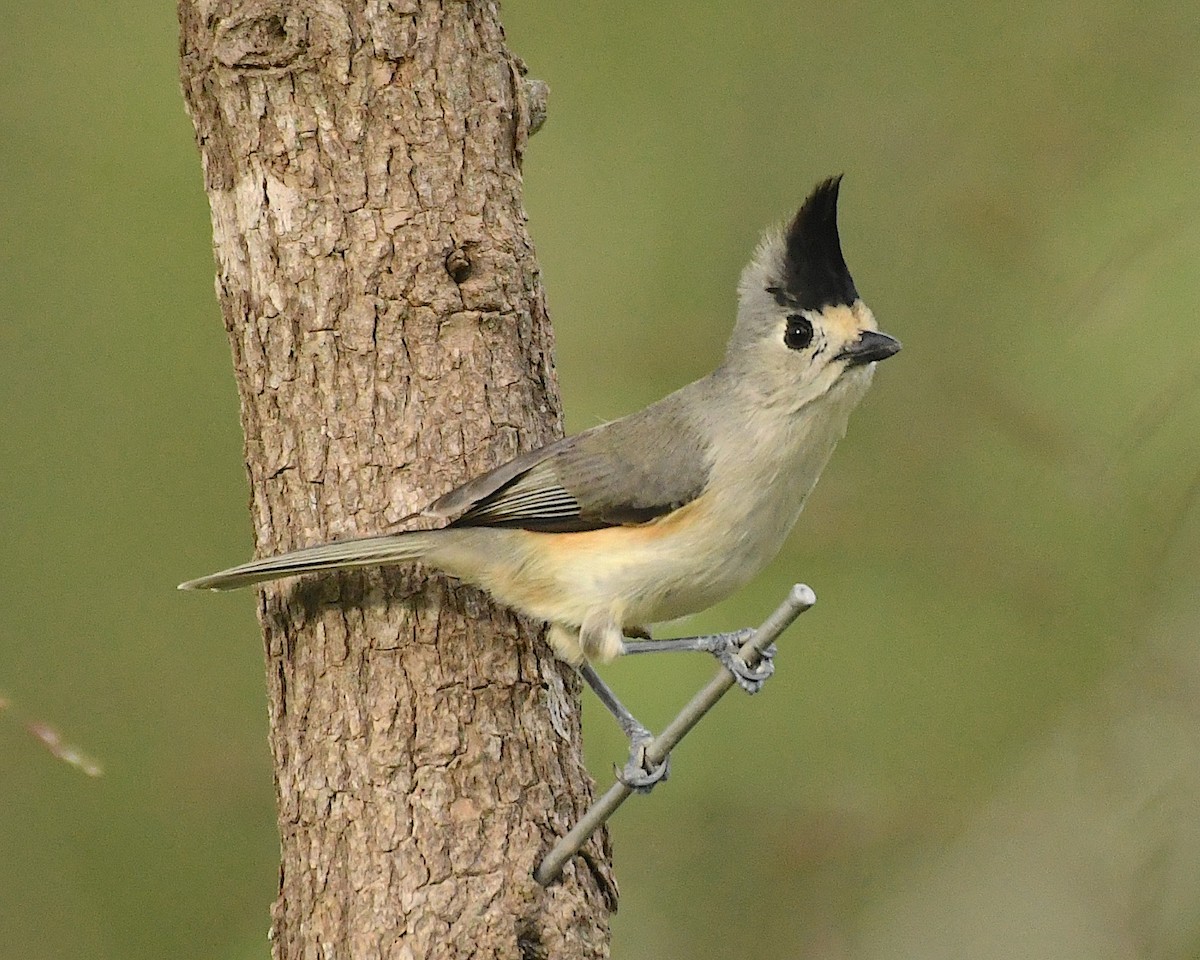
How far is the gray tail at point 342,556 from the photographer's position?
2.90 metres

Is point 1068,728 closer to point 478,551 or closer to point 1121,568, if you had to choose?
point 1121,568

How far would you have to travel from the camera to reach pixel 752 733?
4.63 metres

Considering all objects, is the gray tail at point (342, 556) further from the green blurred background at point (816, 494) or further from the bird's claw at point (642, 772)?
the green blurred background at point (816, 494)

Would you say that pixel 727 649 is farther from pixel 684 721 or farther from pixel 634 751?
pixel 684 721

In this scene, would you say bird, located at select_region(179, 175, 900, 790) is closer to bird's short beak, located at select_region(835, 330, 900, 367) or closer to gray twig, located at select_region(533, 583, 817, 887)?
bird's short beak, located at select_region(835, 330, 900, 367)

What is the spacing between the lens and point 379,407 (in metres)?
3.09

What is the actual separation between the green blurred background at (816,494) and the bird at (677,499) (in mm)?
665

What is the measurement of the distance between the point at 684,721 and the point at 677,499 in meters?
0.70

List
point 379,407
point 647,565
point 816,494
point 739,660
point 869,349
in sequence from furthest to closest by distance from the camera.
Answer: point 816,494
point 379,407
point 647,565
point 869,349
point 739,660

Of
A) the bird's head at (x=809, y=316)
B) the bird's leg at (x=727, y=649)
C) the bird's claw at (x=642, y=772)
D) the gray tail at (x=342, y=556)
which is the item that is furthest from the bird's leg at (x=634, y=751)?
the bird's head at (x=809, y=316)

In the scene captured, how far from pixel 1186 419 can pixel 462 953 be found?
202cm

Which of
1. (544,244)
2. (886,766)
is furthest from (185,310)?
→ (886,766)

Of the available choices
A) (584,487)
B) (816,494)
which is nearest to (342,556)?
(584,487)

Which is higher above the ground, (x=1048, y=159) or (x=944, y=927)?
(x=1048, y=159)
